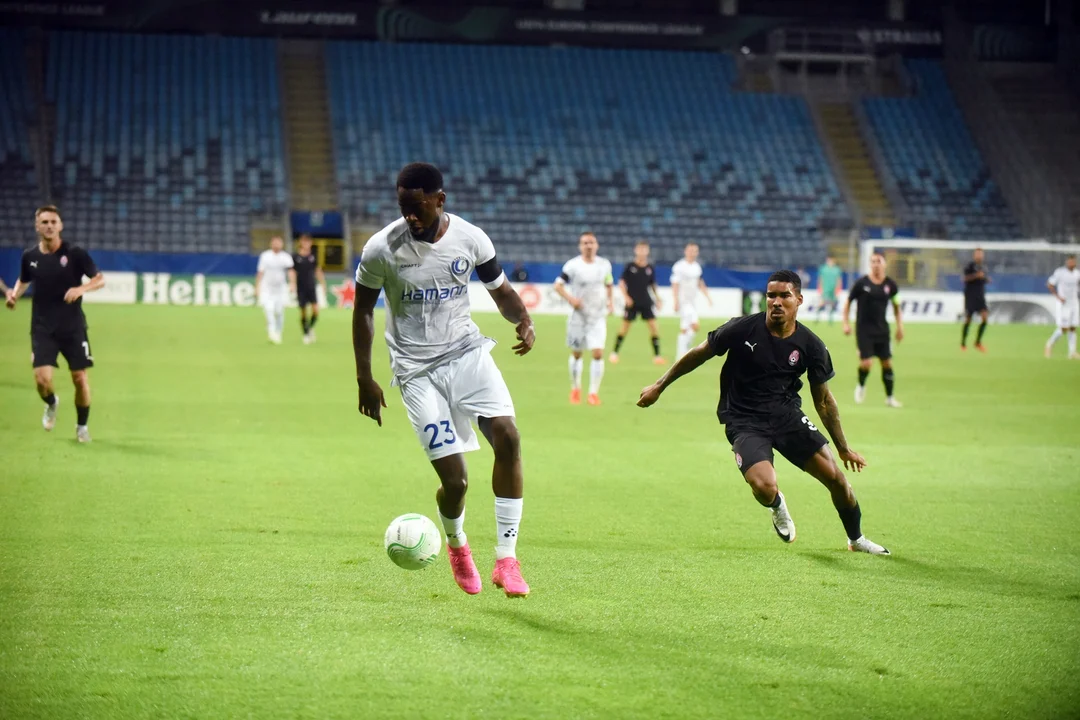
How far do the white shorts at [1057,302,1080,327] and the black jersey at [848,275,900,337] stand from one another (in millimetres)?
11699

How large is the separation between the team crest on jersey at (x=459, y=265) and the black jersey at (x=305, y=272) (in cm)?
2105

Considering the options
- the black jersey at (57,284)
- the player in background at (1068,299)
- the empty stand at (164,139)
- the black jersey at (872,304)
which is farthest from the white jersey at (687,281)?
the empty stand at (164,139)

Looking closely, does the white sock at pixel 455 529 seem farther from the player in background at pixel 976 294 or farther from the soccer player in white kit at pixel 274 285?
the player in background at pixel 976 294

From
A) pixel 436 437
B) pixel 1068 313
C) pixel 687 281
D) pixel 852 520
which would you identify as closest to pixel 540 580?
pixel 436 437

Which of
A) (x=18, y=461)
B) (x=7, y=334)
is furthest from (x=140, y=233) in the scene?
(x=18, y=461)

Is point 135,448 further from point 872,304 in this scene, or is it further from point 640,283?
point 640,283

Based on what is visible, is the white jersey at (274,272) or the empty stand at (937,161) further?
the empty stand at (937,161)

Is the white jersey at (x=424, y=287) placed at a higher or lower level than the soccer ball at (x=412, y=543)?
higher

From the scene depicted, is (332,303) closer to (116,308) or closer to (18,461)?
(116,308)

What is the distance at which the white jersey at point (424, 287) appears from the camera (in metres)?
6.85

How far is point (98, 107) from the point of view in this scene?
49.5m

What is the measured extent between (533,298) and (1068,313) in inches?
695

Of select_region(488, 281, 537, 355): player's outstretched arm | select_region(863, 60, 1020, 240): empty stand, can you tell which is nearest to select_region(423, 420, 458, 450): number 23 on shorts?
select_region(488, 281, 537, 355): player's outstretched arm

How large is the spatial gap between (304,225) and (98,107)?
10638mm
